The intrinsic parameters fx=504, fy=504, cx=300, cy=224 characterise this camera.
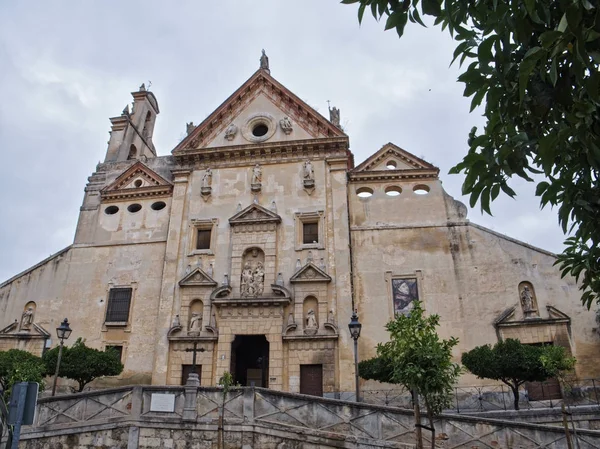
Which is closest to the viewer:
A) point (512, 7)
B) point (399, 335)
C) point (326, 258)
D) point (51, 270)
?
point (512, 7)

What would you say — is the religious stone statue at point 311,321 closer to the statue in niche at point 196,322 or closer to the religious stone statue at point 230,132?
the statue in niche at point 196,322

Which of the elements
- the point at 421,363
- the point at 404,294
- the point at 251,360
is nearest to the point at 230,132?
the point at 251,360

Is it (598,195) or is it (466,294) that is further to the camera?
(466,294)

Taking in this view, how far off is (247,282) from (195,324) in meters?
3.33

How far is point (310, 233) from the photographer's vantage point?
88.7 ft

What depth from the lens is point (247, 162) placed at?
29.1 meters

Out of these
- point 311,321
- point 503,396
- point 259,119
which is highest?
point 259,119

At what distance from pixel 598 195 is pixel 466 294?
20313 mm

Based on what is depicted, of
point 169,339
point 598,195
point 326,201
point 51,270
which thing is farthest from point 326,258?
point 598,195

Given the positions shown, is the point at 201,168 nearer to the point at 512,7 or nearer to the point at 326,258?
the point at 326,258

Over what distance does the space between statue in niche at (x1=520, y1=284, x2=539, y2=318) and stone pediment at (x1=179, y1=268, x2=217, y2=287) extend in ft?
48.8

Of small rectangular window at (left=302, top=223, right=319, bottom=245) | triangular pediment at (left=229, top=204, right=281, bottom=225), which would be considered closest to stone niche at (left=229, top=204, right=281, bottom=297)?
triangular pediment at (left=229, top=204, right=281, bottom=225)

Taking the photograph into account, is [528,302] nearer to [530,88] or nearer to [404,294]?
[404,294]

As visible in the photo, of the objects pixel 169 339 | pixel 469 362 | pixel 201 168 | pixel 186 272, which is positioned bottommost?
pixel 469 362
